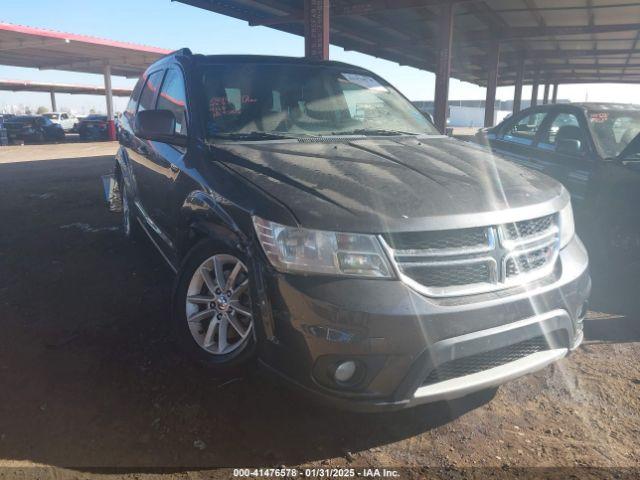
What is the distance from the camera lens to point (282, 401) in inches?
104

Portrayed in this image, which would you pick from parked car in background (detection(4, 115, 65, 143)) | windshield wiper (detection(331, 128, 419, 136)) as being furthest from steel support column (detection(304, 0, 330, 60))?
parked car in background (detection(4, 115, 65, 143))

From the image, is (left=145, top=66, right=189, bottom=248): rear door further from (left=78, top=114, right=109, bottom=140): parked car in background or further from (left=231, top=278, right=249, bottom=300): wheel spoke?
(left=78, top=114, right=109, bottom=140): parked car in background

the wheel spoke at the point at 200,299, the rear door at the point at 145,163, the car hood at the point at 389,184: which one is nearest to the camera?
the car hood at the point at 389,184

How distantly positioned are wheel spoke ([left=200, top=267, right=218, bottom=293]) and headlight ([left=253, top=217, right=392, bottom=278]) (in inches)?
31.4

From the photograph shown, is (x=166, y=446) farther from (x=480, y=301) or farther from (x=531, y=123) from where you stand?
(x=531, y=123)

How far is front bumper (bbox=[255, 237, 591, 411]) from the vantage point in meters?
1.97

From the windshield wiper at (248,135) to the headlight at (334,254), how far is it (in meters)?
1.20

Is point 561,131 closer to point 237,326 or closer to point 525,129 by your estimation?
point 525,129

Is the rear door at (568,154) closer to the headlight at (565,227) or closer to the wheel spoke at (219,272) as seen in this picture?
the headlight at (565,227)

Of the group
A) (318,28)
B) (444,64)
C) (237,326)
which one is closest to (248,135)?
(237,326)

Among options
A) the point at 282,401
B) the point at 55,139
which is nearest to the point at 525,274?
the point at 282,401

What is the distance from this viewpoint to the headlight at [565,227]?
2.53 m

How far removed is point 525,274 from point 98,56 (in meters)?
27.1

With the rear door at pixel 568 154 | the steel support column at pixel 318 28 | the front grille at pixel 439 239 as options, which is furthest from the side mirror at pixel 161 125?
the steel support column at pixel 318 28
